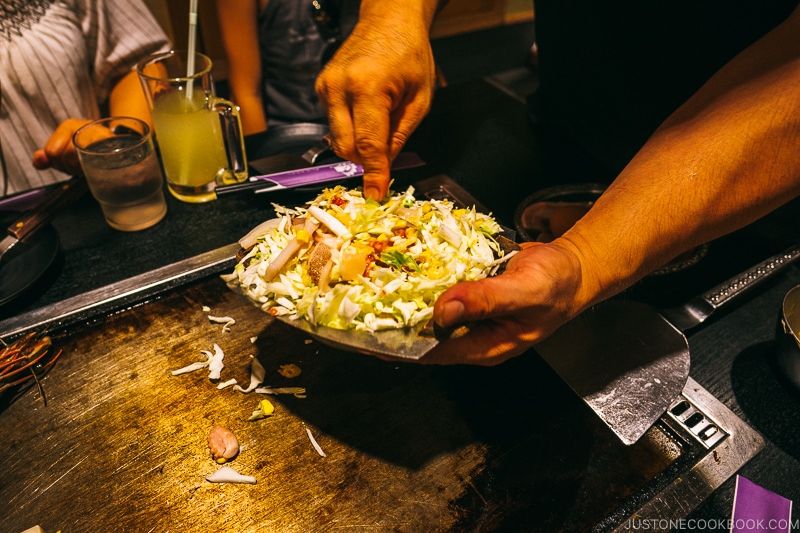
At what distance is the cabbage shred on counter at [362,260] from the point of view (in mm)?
1309

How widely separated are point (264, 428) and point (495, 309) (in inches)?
29.6

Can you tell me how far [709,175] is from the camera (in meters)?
1.31

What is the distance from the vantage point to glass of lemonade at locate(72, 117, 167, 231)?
1923 mm

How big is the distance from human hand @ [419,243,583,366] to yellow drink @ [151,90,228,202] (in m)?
1.45

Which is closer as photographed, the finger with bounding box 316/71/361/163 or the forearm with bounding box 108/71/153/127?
the finger with bounding box 316/71/361/163

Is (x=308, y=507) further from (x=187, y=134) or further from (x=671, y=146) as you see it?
(x=187, y=134)

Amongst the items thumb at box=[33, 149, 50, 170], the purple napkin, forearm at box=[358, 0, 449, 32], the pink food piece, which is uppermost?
forearm at box=[358, 0, 449, 32]

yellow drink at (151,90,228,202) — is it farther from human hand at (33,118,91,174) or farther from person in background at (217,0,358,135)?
person in background at (217,0,358,135)

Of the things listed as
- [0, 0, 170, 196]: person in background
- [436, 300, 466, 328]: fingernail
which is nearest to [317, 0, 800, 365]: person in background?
[436, 300, 466, 328]: fingernail

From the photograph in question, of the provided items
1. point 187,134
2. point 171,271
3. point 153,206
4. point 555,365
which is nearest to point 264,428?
point 171,271

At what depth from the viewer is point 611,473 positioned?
135 cm

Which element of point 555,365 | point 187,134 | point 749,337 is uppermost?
point 187,134

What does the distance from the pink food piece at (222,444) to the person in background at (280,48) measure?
2.51 m

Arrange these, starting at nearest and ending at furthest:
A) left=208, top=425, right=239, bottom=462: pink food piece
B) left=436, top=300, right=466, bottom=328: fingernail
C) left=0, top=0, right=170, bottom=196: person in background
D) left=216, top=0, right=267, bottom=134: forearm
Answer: left=436, top=300, right=466, bottom=328: fingernail, left=208, top=425, right=239, bottom=462: pink food piece, left=0, top=0, right=170, bottom=196: person in background, left=216, top=0, right=267, bottom=134: forearm
